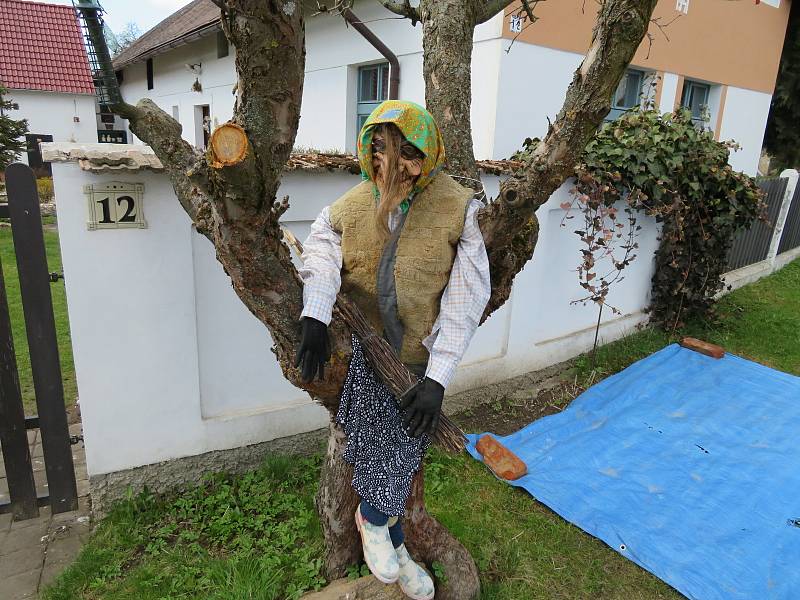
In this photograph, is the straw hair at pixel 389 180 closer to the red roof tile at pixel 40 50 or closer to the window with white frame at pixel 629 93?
the window with white frame at pixel 629 93

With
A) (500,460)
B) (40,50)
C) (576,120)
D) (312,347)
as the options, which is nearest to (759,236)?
(500,460)

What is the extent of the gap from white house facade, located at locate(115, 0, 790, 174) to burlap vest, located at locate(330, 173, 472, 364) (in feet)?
6.18

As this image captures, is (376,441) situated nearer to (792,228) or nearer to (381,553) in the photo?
(381,553)

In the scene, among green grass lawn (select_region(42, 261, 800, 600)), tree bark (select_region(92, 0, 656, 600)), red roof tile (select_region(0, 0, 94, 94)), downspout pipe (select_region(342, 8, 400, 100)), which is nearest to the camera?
tree bark (select_region(92, 0, 656, 600))

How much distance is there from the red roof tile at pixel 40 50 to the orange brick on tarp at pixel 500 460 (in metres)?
19.3

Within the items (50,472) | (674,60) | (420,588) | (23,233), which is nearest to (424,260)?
(420,588)

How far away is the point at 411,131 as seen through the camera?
5.51 feet

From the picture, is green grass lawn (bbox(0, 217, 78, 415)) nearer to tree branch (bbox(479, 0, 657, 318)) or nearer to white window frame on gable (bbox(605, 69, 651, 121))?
tree branch (bbox(479, 0, 657, 318))

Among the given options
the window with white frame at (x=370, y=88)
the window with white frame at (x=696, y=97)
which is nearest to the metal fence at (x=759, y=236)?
the window with white frame at (x=696, y=97)

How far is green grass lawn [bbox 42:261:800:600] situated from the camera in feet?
8.13

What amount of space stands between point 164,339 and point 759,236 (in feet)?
29.3

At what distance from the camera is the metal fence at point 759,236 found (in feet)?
25.7

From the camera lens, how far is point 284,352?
6.15ft

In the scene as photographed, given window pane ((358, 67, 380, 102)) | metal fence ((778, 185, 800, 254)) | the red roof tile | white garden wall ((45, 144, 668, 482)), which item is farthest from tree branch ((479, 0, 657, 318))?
the red roof tile
